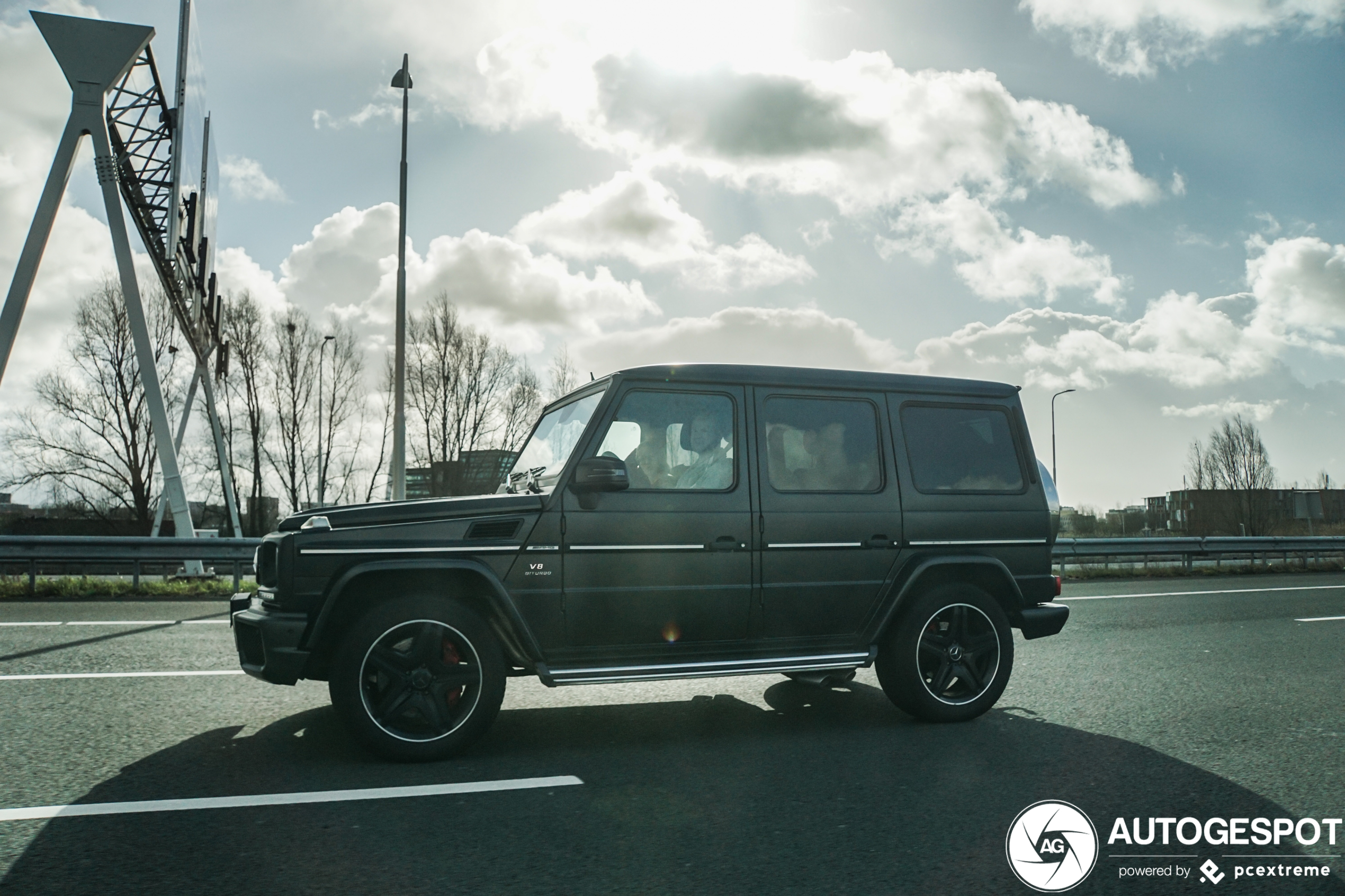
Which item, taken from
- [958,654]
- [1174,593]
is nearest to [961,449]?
[958,654]

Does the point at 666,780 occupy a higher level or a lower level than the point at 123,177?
lower

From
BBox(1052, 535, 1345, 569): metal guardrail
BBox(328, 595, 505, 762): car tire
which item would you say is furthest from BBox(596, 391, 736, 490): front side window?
BBox(1052, 535, 1345, 569): metal guardrail

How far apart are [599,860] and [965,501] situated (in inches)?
142

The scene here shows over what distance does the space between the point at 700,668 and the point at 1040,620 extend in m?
2.38

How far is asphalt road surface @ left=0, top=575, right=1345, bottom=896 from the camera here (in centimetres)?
322

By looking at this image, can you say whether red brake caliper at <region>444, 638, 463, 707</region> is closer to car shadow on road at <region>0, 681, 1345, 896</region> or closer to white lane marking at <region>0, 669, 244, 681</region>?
car shadow on road at <region>0, 681, 1345, 896</region>

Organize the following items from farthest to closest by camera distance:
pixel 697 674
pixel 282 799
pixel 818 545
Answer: pixel 818 545
pixel 697 674
pixel 282 799

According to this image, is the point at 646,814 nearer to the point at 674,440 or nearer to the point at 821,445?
the point at 674,440

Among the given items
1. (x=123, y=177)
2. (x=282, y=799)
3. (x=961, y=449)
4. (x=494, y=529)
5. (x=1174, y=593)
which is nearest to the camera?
(x=282, y=799)

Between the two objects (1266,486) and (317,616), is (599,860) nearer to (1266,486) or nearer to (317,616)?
(317,616)

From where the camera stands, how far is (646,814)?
3.85m

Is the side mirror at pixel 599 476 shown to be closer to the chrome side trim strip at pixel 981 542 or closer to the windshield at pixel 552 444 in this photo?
the windshield at pixel 552 444

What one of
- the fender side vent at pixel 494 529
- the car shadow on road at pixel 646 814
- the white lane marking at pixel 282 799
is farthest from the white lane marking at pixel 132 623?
the white lane marking at pixel 282 799

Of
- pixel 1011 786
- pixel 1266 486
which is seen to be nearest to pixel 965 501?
pixel 1011 786
